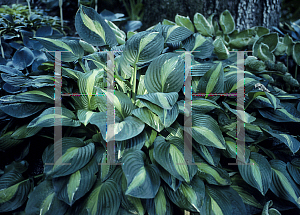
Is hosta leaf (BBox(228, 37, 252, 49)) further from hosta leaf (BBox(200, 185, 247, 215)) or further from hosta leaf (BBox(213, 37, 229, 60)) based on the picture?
hosta leaf (BBox(200, 185, 247, 215))

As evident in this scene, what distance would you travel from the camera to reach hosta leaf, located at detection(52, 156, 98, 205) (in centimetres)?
95

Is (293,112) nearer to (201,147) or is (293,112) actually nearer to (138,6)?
(201,147)

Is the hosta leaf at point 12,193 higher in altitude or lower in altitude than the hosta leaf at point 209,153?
lower

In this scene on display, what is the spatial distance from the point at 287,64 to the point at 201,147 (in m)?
1.61

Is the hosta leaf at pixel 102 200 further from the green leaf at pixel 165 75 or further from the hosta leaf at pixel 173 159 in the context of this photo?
the green leaf at pixel 165 75

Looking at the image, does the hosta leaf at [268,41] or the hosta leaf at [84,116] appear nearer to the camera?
the hosta leaf at [84,116]

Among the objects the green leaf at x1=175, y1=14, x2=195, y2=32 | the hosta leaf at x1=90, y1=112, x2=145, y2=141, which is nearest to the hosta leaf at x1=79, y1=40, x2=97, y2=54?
the hosta leaf at x1=90, y1=112, x2=145, y2=141

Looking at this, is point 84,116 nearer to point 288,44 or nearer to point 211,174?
point 211,174

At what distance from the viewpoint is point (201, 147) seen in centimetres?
111

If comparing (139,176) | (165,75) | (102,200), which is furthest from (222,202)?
(165,75)

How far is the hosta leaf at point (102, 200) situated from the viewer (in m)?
0.96

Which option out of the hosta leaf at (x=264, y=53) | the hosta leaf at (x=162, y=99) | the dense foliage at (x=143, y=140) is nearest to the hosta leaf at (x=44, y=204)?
the dense foliage at (x=143, y=140)

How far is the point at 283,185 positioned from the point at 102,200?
94 centimetres

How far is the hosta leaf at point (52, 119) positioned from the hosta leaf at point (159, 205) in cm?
52
